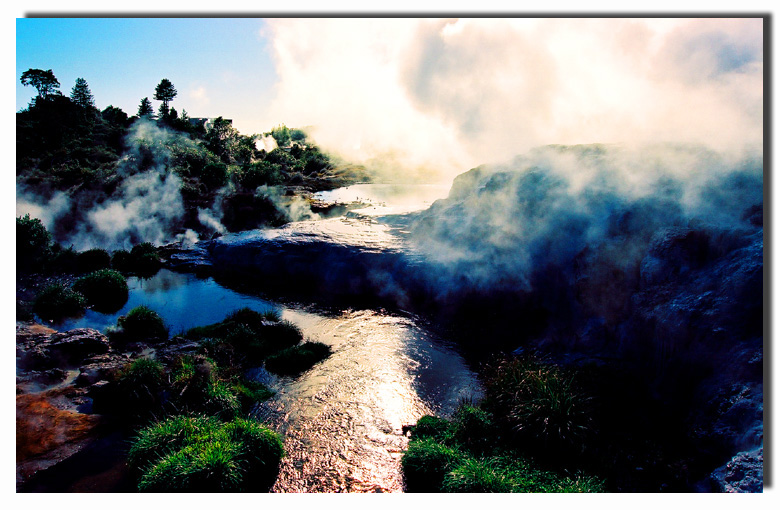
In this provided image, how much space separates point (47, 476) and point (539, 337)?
1211cm

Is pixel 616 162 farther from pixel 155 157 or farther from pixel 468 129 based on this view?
pixel 155 157

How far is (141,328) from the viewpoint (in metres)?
13.8

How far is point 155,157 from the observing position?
33656mm

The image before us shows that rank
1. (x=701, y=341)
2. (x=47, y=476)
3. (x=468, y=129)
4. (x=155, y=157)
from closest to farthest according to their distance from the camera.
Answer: (x=47, y=476) → (x=701, y=341) → (x=468, y=129) → (x=155, y=157)

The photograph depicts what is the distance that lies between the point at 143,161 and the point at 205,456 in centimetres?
3215

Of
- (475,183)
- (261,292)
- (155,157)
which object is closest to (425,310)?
(475,183)

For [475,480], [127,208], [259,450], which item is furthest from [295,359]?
[127,208]

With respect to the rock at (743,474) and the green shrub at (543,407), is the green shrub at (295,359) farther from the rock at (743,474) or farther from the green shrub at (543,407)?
the rock at (743,474)

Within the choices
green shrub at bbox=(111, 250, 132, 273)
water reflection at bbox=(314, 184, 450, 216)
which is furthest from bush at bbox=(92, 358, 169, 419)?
water reflection at bbox=(314, 184, 450, 216)

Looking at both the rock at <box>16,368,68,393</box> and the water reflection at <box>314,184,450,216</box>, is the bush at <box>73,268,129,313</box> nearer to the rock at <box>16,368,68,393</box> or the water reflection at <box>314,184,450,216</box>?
the rock at <box>16,368,68,393</box>

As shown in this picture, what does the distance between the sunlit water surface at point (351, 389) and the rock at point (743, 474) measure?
5.06 meters

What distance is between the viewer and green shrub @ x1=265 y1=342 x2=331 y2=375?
12102 mm

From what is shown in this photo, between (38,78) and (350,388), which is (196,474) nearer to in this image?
(350,388)

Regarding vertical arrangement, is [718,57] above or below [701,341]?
above
